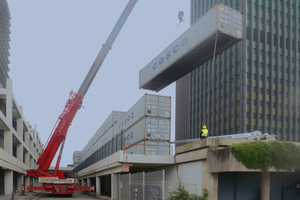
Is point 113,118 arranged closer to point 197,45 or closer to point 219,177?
point 197,45

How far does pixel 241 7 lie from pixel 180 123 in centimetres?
3766

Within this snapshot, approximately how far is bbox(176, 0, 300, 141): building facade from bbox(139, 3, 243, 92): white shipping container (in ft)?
104

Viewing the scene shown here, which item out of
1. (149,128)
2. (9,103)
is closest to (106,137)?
(9,103)

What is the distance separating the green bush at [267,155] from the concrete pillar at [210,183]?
184 cm

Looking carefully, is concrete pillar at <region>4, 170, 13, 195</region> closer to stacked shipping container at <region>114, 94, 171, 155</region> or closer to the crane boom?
the crane boom

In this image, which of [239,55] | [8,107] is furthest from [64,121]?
[239,55]

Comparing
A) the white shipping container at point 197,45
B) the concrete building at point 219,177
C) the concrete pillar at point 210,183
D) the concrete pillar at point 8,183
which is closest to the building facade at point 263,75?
the white shipping container at point 197,45

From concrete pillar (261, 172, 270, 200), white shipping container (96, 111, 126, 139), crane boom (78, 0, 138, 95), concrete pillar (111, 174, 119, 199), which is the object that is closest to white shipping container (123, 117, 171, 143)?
concrete pillar (111, 174, 119, 199)

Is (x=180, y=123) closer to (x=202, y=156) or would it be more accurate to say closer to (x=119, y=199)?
(x=119, y=199)

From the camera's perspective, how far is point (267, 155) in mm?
14312

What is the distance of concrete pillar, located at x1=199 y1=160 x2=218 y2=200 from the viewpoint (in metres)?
14.8

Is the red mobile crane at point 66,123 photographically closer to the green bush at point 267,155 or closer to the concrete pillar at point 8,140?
the concrete pillar at point 8,140

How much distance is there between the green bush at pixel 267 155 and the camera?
13.9 m

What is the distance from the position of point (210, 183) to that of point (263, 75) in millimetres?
47000
